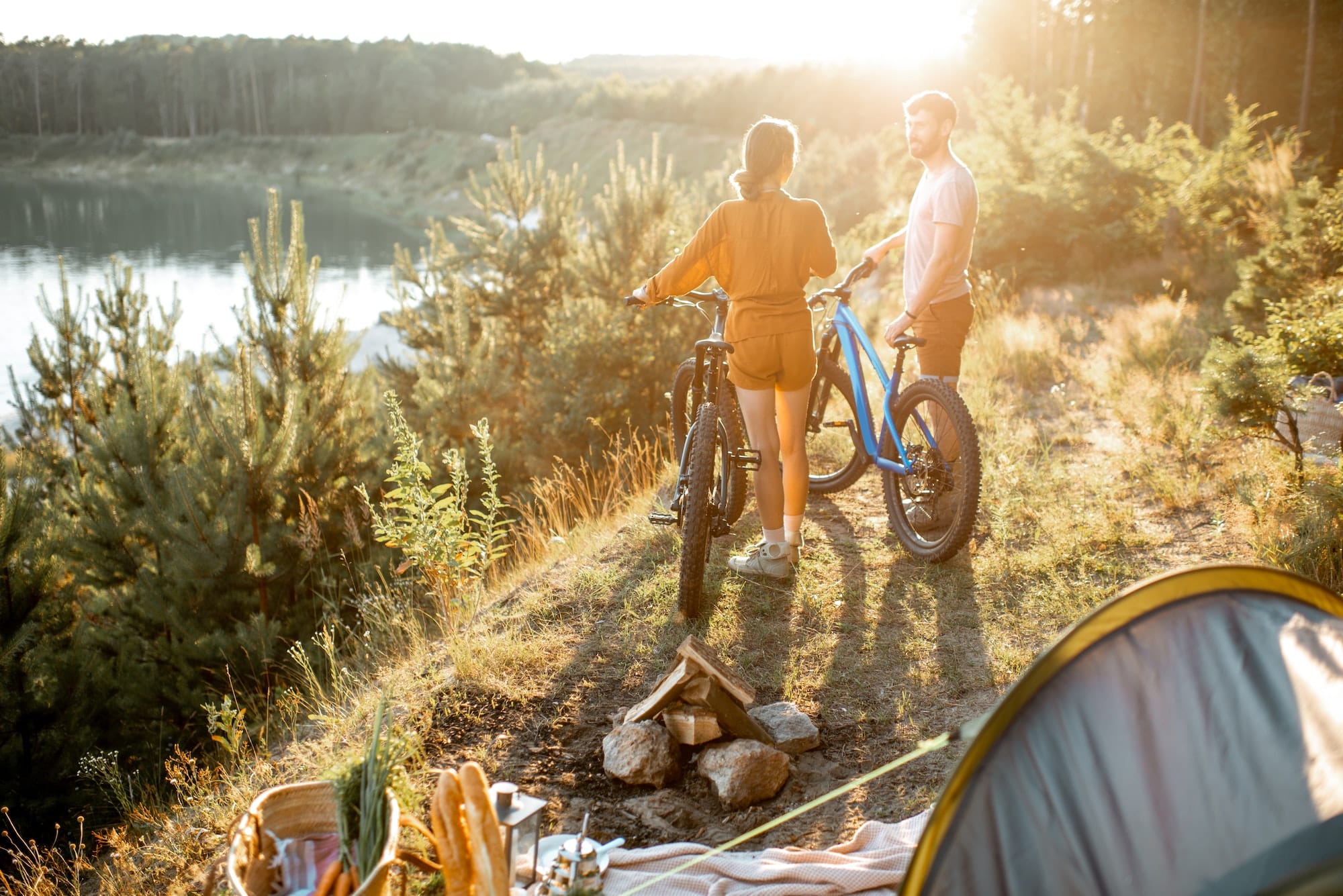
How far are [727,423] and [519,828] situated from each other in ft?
7.10

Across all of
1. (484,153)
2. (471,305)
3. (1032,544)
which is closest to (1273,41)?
(471,305)

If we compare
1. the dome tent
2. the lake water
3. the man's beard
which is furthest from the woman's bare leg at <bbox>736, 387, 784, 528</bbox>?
the lake water

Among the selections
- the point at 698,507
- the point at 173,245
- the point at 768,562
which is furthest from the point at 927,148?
the point at 173,245

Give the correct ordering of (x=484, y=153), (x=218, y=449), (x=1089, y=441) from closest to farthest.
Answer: (x=1089, y=441) < (x=218, y=449) < (x=484, y=153)

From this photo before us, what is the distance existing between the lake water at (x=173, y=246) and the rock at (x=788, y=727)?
1889 centimetres

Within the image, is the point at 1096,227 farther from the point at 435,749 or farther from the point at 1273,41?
the point at 1273,41

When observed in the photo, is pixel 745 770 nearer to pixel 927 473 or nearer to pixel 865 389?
pixel 927 473

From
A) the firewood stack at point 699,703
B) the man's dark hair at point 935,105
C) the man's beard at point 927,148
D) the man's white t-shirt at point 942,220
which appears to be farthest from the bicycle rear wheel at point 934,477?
the firewood stack at point 699,703

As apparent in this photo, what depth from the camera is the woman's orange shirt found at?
12.4 feet

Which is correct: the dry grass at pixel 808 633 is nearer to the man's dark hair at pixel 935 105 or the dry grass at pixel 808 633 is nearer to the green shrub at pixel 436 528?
the green shrub at pixel 436 528

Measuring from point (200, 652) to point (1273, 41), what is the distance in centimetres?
2874

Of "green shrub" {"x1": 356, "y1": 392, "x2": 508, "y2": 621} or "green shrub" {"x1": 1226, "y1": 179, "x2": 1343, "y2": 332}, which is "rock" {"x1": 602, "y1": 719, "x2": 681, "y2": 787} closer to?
"green shrub" {"x1": 356, "y1": 392, "x2": 508, "y2": 621}

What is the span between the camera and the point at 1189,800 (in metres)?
1.91

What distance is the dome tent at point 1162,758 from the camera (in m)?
1.85
